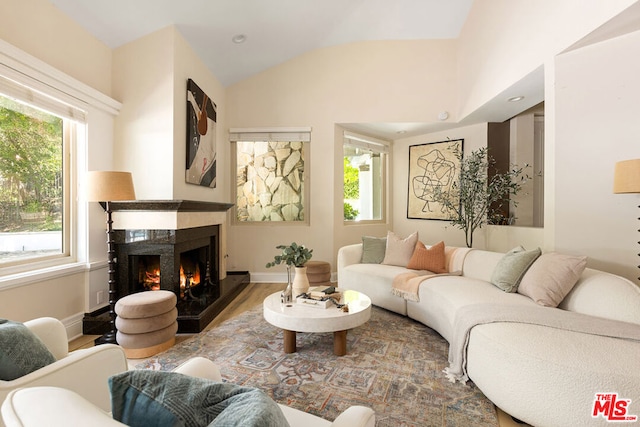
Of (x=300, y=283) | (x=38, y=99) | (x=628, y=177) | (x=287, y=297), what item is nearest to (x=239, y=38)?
(x=38, y=99)

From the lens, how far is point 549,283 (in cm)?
230

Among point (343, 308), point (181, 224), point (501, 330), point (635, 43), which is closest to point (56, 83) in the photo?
point (181, 224)

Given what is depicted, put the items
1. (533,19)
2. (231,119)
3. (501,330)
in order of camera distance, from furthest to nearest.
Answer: (231,119) → (533,19) → (501,330)

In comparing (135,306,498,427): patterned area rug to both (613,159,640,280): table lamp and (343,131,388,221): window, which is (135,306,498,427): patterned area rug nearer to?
(613,159,640,280): table lamp

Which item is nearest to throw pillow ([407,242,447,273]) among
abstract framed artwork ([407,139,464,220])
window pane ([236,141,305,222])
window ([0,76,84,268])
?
abstract framed artwork ([407,139,464,220])

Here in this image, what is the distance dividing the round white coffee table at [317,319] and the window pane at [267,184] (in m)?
2.59

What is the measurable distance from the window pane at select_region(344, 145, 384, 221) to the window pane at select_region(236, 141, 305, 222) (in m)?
0.87

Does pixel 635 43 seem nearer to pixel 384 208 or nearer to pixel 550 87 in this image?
pixel 550 87

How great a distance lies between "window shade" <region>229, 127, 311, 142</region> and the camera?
4.95 metres

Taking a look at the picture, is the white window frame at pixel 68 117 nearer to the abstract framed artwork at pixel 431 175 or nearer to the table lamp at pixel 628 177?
the table lamp at pixel 628 177

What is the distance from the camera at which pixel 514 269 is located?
8.63 ft

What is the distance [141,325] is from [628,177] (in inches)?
143

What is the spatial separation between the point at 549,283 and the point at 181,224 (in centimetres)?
315

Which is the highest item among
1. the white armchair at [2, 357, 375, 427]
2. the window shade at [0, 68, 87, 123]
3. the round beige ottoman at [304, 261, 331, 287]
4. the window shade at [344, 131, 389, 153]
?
the window shade at [344, 131, 389, 153]
